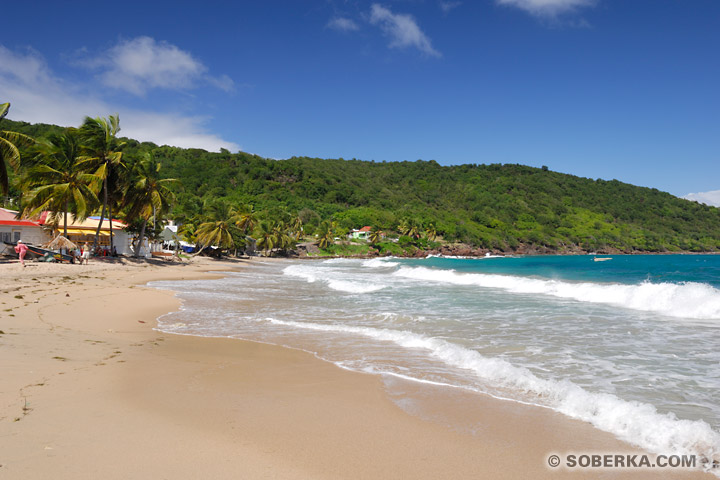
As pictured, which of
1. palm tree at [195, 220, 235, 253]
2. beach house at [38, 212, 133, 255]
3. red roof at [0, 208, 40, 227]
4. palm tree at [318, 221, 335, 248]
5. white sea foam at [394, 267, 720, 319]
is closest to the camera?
white sea foam at [394, 267, 720, 319]

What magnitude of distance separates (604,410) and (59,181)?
101 ft

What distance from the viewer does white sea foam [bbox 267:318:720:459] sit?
12.9ft

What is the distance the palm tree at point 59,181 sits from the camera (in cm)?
2445

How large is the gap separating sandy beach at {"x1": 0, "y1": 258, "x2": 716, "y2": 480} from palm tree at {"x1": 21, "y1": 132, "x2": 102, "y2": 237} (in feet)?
68.8

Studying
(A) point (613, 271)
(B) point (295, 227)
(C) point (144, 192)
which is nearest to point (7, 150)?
(C) point (144, 192)

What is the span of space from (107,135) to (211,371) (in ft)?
92.8

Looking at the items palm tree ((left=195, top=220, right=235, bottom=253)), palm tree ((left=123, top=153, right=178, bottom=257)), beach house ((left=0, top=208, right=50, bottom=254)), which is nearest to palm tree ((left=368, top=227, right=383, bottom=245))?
palm tree ((left=195, top=220, right=235, bottom=253))

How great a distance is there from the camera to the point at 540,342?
28.3 feet

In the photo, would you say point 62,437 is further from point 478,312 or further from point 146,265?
point 146,265

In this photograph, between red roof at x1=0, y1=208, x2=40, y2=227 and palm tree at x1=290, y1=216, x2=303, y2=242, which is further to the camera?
palm tree at x1=290, y1=216, x2=303, y2=242

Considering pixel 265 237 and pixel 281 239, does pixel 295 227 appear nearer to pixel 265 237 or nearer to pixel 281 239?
pixel 281 239

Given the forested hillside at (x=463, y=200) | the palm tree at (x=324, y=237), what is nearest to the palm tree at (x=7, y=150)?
the forested hillside at (x=463, y=200)

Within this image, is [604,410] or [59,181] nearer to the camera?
[604,410]

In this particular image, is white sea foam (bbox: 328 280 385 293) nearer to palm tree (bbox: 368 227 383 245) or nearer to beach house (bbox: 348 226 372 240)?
palm tree (bbox: 368 227 383 245)
